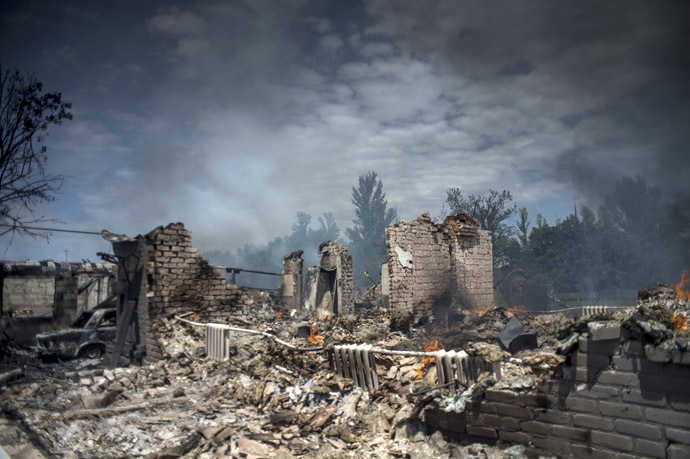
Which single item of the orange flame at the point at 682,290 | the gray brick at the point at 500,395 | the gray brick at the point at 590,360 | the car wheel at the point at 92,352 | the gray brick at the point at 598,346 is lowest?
the car wheel at the point at 92,352

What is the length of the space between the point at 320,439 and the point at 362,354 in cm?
130

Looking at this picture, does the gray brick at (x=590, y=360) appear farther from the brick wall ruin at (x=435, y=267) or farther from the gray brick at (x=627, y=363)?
the brick wall ruin at (x=435, y=267)

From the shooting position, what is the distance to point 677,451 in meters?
3.25

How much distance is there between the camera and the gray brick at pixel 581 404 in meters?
3.66

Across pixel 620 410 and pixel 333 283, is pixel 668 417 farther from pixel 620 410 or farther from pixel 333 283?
pixel 333 283

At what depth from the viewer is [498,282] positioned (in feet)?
92.1

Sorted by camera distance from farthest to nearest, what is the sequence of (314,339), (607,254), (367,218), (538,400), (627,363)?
(367,218)
(607,254)
(314,339)
(538,400)
(627,363)

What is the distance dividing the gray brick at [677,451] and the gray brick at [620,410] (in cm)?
28

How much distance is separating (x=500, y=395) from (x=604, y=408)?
3.11ft

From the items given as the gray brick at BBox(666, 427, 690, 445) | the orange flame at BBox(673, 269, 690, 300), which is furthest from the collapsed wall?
the orange flame at BBox(673, 269, 690, 300)

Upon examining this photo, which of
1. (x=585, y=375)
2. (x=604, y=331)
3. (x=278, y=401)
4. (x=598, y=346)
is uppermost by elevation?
(x=604, y=331)

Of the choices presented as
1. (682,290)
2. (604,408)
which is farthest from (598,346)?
(682,290)

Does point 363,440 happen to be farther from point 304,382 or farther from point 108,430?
point 108,430

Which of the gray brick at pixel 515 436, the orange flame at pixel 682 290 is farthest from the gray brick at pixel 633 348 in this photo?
the orange flame at pixel 682 290
